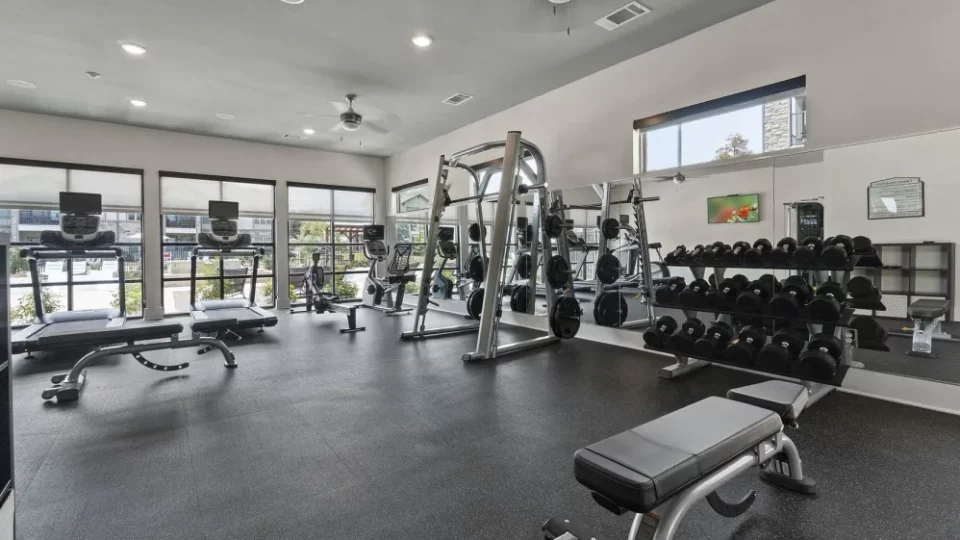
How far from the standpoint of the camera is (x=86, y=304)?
651cm

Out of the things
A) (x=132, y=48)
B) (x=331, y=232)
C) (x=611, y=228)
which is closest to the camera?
(x=132, y=48)

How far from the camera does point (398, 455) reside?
2303mm

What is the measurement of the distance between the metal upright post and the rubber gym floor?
1.10 feet

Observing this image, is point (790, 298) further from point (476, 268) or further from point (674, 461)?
point (476, 268)

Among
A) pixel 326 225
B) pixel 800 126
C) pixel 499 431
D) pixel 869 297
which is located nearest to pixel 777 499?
pixel 499 431

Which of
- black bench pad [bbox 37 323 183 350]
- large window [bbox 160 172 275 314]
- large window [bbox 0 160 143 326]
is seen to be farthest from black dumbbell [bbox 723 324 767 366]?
large window [bbox 0 160 143 326]

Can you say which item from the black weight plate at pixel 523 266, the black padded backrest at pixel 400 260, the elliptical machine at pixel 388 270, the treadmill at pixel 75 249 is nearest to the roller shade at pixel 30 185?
the treadmill at pixel 75 249

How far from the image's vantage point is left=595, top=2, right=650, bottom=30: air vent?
3.59 meters

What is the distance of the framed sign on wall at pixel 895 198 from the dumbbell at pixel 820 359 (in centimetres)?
94

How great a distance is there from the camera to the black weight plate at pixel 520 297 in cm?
524

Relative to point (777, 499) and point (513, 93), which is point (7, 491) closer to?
point (777, 499)

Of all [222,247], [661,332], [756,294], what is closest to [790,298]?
[756,294]

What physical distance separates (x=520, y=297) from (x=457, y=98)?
8.59 feet

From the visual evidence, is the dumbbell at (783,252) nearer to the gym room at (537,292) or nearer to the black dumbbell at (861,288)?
the gym room at (537,292)
